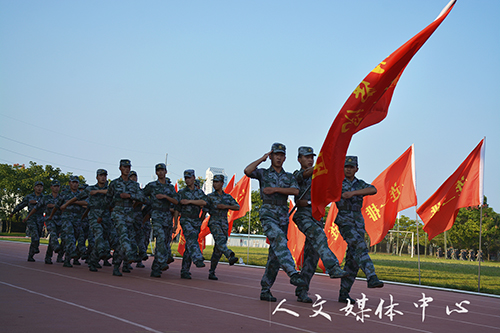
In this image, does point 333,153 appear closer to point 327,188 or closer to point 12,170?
point 327,188

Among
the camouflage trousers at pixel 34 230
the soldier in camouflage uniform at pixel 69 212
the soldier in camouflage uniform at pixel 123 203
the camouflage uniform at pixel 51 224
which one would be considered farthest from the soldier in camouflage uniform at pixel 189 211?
the camouflage trousers at pixel 34 230

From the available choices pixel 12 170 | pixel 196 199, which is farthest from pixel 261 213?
pixel 12 170

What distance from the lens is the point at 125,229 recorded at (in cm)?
1220

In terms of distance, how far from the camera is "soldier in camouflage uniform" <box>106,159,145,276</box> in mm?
12117

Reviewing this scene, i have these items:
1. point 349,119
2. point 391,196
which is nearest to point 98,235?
point 349,119

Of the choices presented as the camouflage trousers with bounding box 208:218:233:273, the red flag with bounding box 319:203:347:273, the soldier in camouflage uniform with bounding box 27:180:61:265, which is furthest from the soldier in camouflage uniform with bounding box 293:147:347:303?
the soldier in camouflage uniform with bounding box 27:180:61:265

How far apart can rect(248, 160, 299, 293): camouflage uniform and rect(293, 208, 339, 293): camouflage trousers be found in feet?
0.94

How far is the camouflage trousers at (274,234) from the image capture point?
814cm

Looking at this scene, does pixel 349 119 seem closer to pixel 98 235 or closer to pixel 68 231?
pixel 98 235

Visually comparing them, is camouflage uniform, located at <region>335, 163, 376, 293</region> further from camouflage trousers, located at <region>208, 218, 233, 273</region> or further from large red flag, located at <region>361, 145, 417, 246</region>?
large red flag, located at <region>361, 145, 417, 246</region>

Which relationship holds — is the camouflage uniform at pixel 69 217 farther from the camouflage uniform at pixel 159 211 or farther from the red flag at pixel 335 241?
the red flag at pixel 335 241

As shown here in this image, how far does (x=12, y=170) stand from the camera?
62562 millimetres

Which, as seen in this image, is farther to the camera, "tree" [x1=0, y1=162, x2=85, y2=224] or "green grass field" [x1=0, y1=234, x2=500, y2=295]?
"tree" [x1=0, y1=162, x2=85, y2=224]

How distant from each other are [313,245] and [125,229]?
5500 mm
